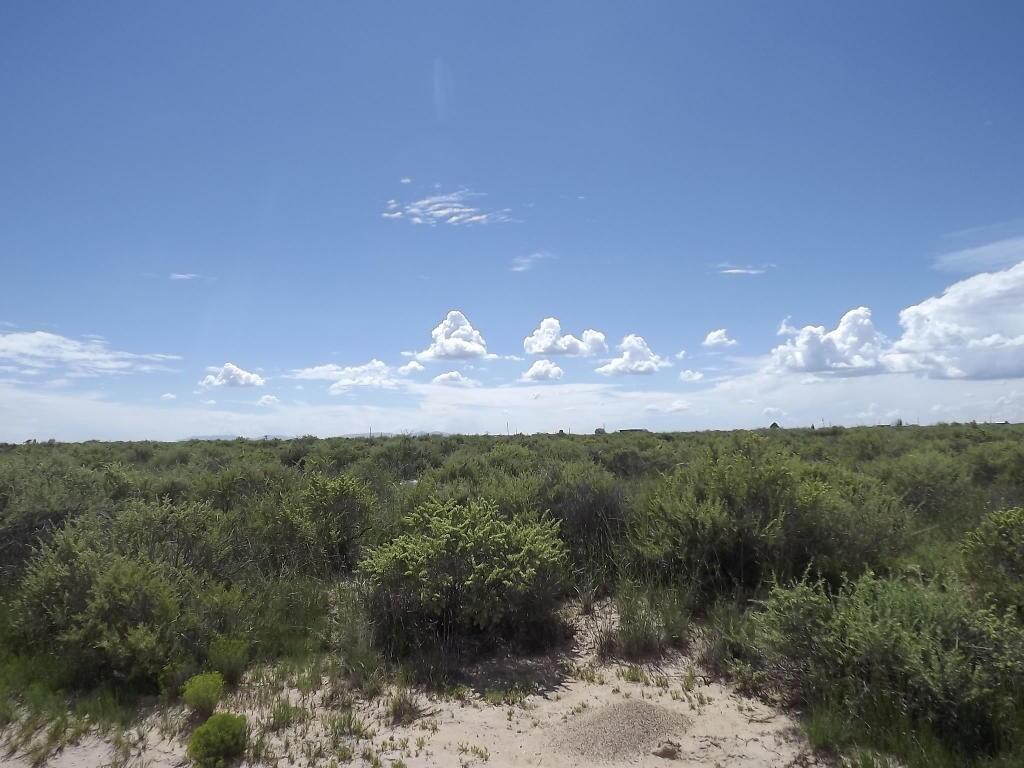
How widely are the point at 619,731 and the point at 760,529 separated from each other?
3.15 m

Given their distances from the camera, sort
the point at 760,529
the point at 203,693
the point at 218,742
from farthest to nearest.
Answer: the point at 760,529 → the point at 203,693 → the point at 218,742

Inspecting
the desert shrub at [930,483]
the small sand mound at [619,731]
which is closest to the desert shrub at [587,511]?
the small sand mound at [619,731]

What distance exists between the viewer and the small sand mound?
4.90 meters

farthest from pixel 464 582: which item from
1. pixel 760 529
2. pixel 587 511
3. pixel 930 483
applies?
pixel 930 483

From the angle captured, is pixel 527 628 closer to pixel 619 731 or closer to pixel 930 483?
pixel 619 731

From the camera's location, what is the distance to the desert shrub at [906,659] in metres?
4.39

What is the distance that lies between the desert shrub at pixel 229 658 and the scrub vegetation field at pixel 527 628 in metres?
0.02

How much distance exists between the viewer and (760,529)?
23.8ft

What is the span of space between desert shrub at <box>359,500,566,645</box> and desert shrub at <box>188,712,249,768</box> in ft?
6.25

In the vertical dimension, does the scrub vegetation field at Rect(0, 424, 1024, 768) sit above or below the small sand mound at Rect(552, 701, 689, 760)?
above

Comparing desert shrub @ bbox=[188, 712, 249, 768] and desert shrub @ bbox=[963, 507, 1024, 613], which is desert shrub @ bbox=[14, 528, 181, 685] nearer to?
desert shrub @ bbox=[188, 712, 249, 768]

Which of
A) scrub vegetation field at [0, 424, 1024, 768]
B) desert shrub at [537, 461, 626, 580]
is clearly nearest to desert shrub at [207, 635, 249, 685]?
scrub vegetation field at [0, 424, 1024, 768]

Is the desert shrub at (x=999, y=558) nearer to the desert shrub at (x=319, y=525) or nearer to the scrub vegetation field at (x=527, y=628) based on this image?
the scrub vegetation field at (x=527, y=628)

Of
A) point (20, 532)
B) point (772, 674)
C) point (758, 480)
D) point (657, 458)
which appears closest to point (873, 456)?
point (657, 458)
